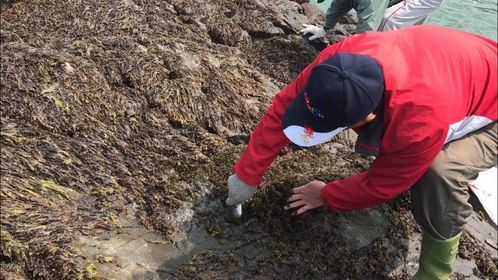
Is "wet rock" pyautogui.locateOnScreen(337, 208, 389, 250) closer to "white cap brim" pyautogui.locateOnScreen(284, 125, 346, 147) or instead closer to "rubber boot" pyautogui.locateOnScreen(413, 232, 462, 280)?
"rubber boot" pyautogui.locateOnScreen(413, 232, 462, 280)

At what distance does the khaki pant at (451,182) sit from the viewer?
2627mm

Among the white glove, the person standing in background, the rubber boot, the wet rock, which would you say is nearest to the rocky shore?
the wet rock

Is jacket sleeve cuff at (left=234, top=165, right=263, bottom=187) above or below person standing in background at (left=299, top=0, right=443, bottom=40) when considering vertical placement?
above

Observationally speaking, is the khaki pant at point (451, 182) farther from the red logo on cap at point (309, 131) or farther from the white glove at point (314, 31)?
the white glove at point (314, 31)

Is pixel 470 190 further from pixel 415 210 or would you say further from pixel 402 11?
pixel 402 11

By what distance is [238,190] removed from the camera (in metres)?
2.88

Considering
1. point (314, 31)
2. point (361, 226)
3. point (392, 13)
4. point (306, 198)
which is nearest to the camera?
point (306, 198)

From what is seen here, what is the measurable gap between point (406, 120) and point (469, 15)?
8.16 m

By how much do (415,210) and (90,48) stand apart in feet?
8.30

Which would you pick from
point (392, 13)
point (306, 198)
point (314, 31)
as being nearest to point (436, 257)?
point (306, 198)

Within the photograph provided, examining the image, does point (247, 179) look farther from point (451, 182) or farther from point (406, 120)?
point (451, 182)

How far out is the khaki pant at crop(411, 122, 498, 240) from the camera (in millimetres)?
2627

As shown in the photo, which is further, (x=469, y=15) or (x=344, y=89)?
(x=469, y=15)

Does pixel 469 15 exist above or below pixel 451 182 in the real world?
below
